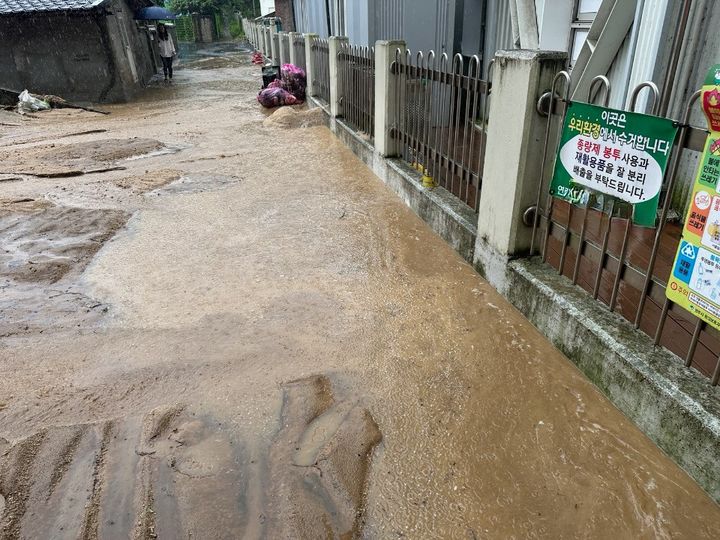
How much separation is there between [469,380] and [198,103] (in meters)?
14.1

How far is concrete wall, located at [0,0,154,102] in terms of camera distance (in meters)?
14.7

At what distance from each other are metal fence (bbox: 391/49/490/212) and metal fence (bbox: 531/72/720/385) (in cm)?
91

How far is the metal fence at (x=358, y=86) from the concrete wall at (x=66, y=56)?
10089 mm

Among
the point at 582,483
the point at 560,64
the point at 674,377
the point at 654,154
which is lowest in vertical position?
the point at 582,483

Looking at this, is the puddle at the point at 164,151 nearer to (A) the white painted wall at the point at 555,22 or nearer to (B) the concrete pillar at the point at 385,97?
(B) the concrete pillar at the point at 385,97

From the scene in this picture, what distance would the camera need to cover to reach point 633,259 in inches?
148

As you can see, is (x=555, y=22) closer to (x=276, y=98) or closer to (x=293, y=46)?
(x=276, y=98)

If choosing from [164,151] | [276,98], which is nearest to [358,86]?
[164,151]

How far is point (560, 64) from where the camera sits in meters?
3.19

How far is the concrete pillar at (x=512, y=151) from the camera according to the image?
3.23 meters

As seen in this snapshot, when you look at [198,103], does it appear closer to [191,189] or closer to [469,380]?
[191,189]

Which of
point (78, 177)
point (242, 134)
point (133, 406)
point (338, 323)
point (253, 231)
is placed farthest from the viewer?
point (242, 134)

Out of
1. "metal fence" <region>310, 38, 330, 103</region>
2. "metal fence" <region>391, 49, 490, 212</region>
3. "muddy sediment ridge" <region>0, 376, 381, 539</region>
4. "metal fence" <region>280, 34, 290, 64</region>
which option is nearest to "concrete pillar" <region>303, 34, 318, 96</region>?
"metal fence" <region>310, 38, 330, 103</region>

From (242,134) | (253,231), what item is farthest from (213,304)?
(242,134)
